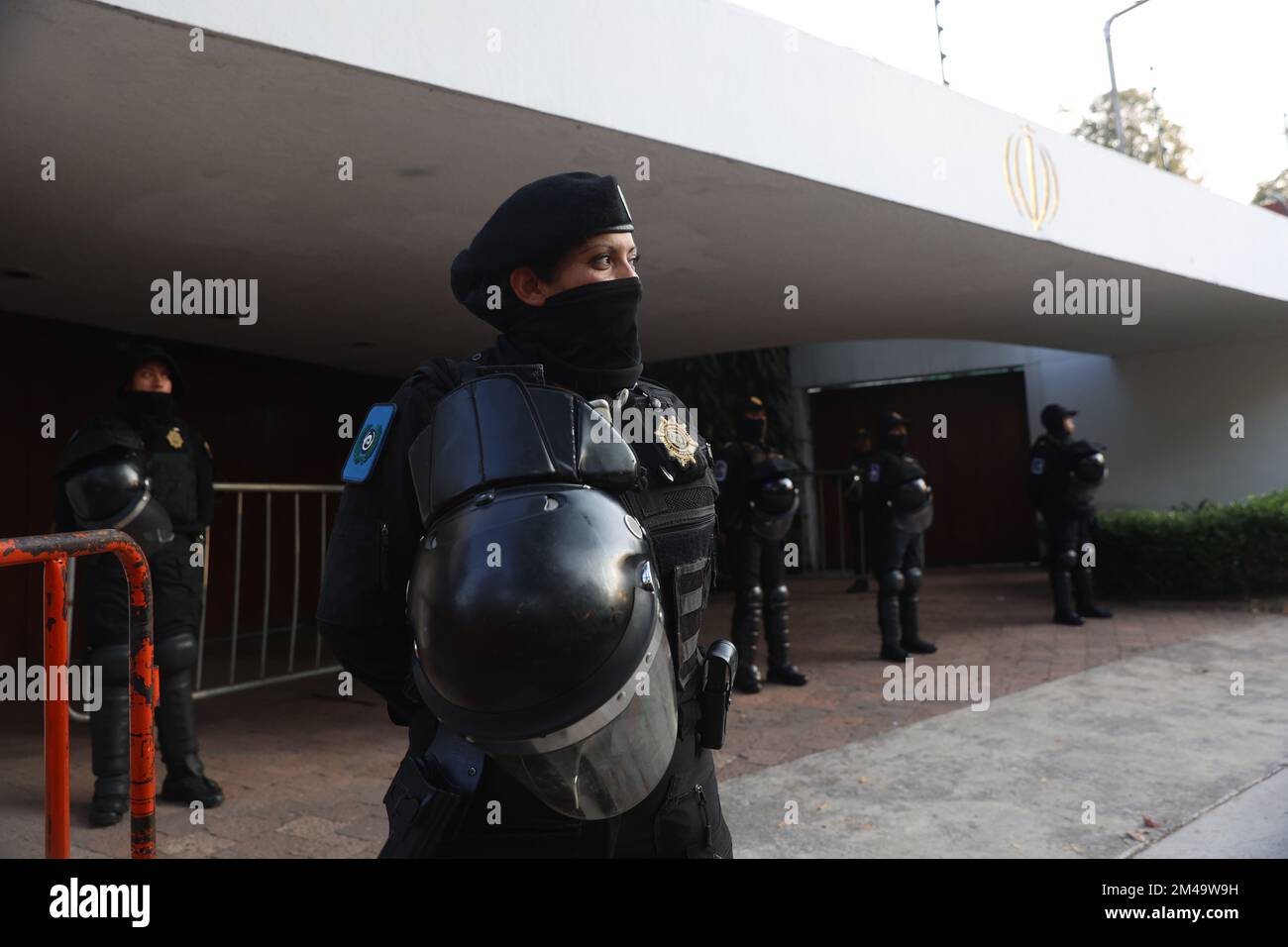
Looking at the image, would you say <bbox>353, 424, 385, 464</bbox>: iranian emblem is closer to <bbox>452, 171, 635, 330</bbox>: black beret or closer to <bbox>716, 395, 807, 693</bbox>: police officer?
<bbox>452, 171, 635, 330</bbox>: black beret

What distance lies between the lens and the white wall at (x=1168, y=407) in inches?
427

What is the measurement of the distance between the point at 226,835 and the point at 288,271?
3.41m

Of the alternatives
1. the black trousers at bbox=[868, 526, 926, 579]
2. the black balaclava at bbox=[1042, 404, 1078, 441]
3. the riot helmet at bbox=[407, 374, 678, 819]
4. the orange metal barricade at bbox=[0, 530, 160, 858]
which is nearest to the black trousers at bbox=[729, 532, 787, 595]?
the black trousers at bbox=[868, 526, 926, 579]

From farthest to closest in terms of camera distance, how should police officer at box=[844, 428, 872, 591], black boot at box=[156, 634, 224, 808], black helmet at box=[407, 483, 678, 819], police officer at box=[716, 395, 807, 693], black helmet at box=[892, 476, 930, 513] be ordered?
1. police officer at box=[844, 428, 872, 591]
2. black helmet at box=[892, 476, 930, 513]
3. police officer at box=[716, 395, 807, 693]
4. black boot at box=[156, 634, 224, 808]
5. black helmet at box=[407, 483, 678, 819]

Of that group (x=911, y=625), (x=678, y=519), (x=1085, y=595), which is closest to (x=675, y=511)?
(x=678, y=519)

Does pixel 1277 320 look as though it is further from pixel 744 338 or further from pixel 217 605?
pixel 217 605

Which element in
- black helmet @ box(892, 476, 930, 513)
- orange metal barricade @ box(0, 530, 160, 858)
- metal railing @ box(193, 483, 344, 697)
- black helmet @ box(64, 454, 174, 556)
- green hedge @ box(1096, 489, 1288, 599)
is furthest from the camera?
green hedge @ box(1096, 489, 1288, 599)

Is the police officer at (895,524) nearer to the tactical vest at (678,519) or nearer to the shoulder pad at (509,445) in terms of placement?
the tactical vest at (678,519)

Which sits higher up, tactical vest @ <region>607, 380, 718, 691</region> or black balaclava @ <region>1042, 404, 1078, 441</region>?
black balaclava @ <region>1042, 404, 1078, 441</region>

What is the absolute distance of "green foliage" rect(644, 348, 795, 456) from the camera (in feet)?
38.1

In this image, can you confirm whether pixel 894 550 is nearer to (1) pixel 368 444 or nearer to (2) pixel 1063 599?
(2) pixel 1063 599

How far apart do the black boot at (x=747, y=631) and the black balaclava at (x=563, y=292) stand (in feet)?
14.2

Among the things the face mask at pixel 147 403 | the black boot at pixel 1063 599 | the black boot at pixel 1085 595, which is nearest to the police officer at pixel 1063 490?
the black boot at pixel 1063 599
